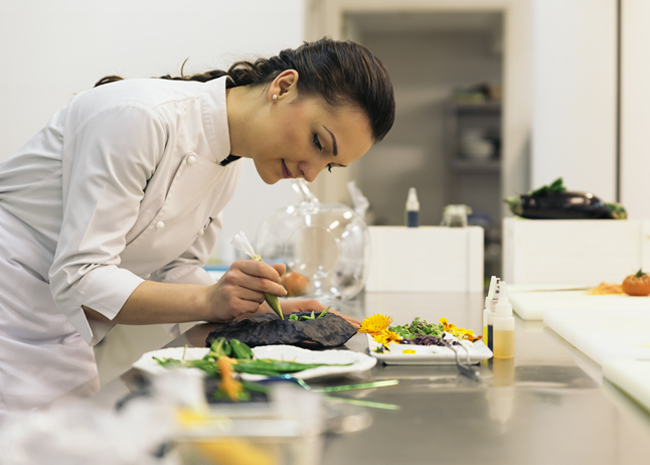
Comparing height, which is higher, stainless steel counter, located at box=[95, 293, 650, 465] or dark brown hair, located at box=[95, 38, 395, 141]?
dark brown hair, located at box=[95, 38, 395, 141]

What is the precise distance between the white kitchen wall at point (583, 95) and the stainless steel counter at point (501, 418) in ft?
6.68

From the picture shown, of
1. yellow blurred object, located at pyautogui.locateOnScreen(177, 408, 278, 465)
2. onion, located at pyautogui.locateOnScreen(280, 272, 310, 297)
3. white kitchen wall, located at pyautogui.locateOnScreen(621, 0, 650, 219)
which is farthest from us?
Answer: white kitchen wall, located at pyautogui.locateOnScreen(621, 0, 650, 219)

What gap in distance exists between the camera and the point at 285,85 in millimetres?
952

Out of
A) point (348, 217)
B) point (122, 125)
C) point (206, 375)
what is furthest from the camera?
point (348, 217)

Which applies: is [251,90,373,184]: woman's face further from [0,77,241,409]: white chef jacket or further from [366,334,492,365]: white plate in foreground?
A: [366,334,492,365]: white plate in foreground

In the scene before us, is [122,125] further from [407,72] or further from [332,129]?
[407,72]

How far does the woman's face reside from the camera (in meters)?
0.92

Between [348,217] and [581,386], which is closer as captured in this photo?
[581,386]

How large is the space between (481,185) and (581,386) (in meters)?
4.31

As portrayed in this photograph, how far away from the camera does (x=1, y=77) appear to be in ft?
8.82

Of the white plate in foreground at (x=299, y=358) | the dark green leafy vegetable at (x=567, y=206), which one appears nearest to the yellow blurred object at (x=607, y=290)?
the dark green leafy vegetable at (x=567, y=206)

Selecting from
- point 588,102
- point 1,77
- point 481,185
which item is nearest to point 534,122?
point 588,102

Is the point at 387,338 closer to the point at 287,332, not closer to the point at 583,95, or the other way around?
the point at 287,332

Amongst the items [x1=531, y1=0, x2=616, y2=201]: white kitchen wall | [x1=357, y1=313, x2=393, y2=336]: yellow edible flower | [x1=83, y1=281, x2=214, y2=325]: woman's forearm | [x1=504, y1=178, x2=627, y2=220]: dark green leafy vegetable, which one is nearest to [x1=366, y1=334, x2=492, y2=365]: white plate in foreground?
[x1=357, y1=313, x2=393, y2=336]: yellow edible flower
